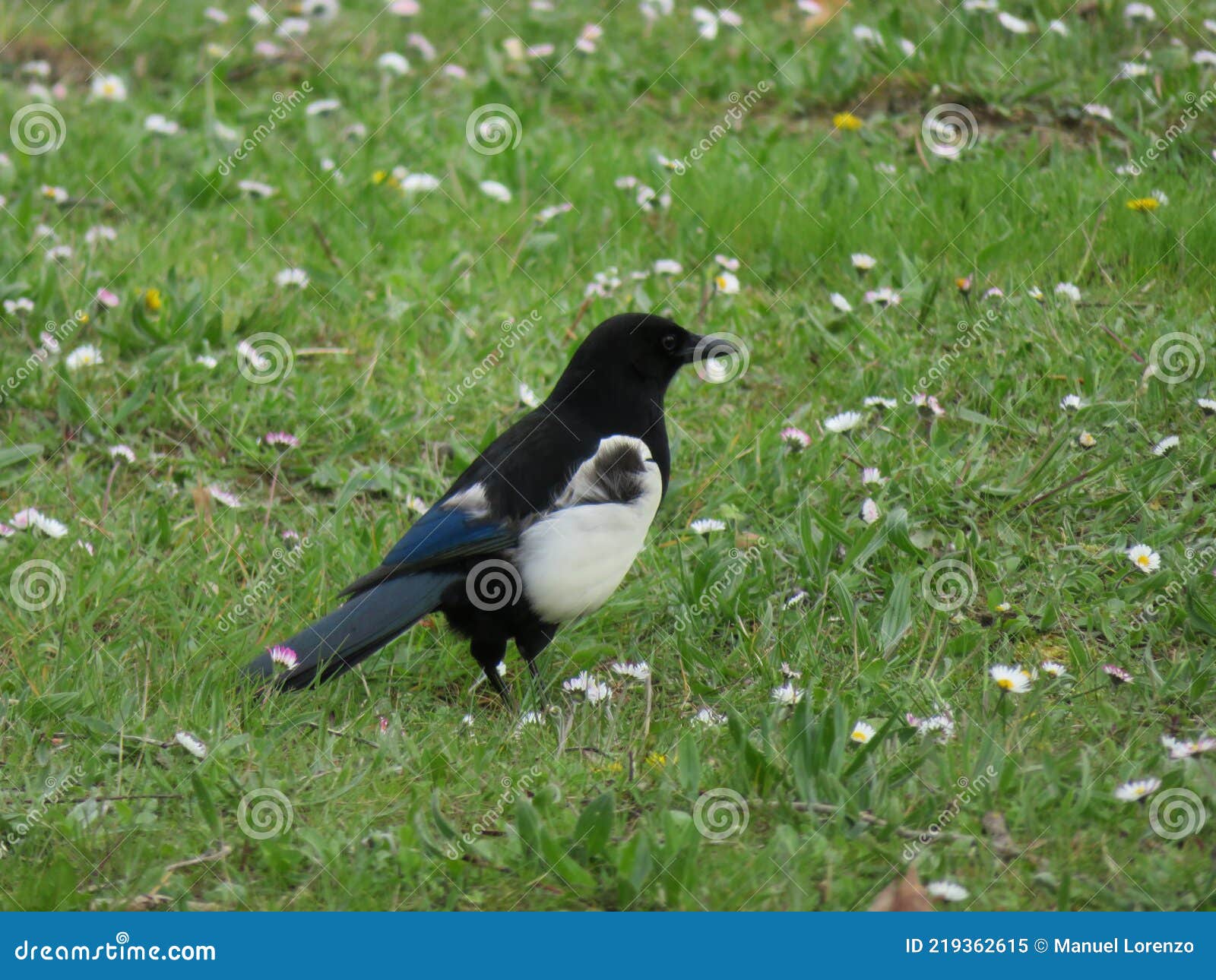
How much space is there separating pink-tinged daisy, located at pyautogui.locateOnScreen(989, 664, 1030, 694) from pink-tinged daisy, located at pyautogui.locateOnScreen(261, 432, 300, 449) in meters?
2.23

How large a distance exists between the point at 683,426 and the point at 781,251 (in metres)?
0.97

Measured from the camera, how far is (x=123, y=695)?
3398 mm

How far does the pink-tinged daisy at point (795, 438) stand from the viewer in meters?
4.27

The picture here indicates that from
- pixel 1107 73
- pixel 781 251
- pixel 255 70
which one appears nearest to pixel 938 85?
pixel 1107 73

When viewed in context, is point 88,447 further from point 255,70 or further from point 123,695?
point 255,70
